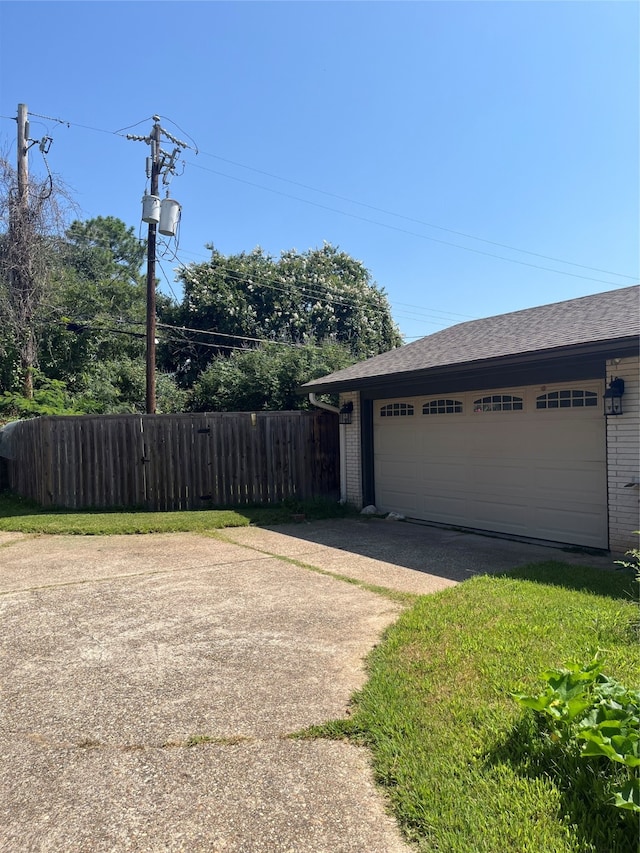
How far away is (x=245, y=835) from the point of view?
207 cm

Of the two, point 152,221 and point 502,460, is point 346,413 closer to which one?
point 502,460

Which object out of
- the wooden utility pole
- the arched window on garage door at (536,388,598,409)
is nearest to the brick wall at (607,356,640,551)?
the arched window on garage door at (536,388,598,409)

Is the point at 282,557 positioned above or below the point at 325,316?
below

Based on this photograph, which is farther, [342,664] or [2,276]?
[2,276]

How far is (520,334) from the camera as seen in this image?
807 cm

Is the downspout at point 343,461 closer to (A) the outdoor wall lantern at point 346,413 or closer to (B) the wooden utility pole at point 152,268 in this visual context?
(A) the outdoor wall lantern at point 346,413

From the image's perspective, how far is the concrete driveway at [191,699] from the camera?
7.04 feet

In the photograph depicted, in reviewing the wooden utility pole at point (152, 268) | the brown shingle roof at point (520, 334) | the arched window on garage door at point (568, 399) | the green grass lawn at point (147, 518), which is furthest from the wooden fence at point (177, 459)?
the arched window on garage door at point (568, 399)

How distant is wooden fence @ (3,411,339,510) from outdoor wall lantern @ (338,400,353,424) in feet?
3.10

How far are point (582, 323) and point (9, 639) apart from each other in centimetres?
728

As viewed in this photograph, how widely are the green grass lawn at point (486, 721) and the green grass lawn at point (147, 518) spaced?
16.9 feet

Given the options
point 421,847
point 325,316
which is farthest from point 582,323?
point 325,316

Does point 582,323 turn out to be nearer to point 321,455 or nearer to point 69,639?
point 321,455

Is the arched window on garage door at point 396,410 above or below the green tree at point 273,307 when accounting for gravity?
below
